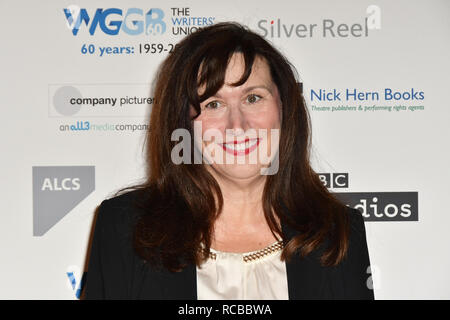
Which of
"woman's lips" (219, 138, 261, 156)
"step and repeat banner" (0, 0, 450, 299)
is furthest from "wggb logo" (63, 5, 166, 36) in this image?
"woman's lips" (219, 138, 261, 156)

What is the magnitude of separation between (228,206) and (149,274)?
0.36m

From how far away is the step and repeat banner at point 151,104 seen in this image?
2.13 m

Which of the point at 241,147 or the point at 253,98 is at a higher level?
the point at 253,98

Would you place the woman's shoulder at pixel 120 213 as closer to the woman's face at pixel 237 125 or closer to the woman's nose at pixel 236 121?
the woman's face at pixel 237 125

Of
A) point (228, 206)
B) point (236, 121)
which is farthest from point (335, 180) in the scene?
point (236, 121)

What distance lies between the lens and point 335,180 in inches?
85.4

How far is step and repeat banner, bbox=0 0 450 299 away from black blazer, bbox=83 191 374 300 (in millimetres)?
683

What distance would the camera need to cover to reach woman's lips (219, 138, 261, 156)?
1502mm

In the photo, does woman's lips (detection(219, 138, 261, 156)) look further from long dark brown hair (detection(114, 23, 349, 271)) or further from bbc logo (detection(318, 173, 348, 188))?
bbc logo (detection(318, 173, 348, 188))

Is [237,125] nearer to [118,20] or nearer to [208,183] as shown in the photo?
[208,183]

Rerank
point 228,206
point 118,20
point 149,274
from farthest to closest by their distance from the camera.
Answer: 1. point 118,20
2. point 228,206
3. point 149,274

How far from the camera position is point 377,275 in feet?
7.06

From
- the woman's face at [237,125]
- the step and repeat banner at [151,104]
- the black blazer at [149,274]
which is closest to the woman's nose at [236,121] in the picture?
the woman's face at [237,125]
